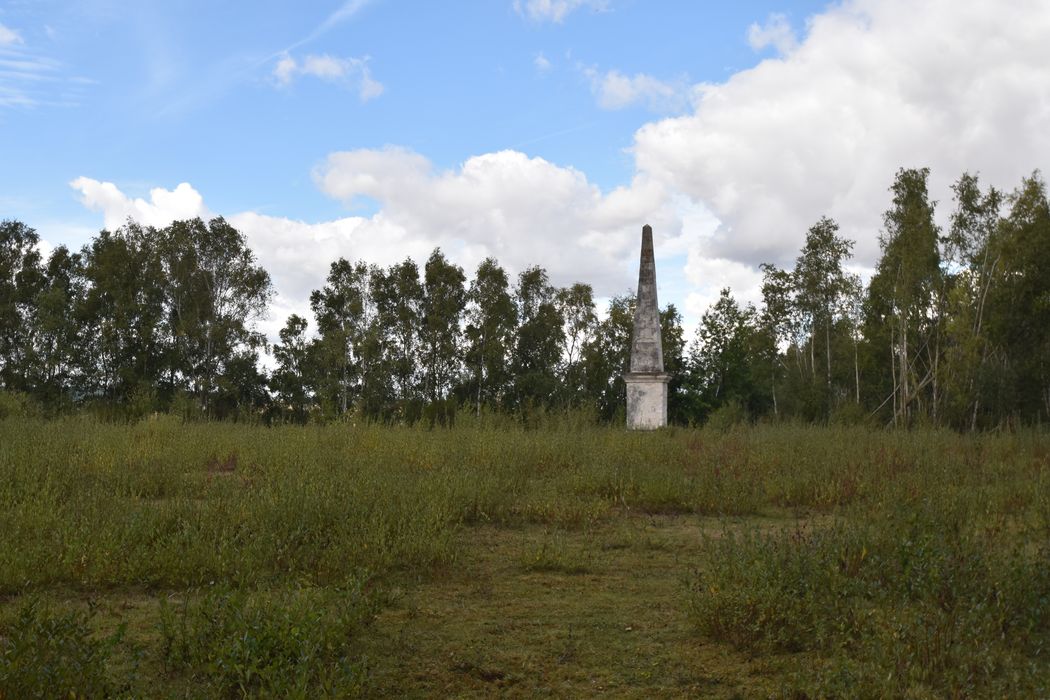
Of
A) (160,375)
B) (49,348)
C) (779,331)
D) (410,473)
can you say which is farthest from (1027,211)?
(49,348)

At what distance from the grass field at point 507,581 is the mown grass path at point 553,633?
0.02m

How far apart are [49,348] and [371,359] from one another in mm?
14055

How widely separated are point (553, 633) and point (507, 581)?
46.5 inches

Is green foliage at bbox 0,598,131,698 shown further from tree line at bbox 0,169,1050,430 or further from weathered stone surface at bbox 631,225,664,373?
tree line at bbox 0,169,1050,430

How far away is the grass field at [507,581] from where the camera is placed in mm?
3812

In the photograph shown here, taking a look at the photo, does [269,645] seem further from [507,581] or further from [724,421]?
[724,421]

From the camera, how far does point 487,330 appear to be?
Result: 39.0 m

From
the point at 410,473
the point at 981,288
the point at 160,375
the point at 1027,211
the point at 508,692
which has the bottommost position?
the point at 508,692

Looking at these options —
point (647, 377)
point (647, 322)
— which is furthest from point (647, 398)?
point (647, 322)

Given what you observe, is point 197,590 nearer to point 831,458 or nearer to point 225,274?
point 831,458

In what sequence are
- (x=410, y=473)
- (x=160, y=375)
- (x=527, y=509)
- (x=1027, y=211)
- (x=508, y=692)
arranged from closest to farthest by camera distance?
(x=508, y=692) → (x=527, y=509) → (x=410, y=473) → (x=1027, y=211) → (x=160, y=375)

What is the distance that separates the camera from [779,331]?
139 feet

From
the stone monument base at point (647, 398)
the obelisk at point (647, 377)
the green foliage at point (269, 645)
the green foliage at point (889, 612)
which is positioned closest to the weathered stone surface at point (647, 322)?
the obelisk at point (647, 377)

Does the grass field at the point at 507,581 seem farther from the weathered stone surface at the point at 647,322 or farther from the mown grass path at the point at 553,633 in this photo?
the weathered stone surface at the point at 647,322
